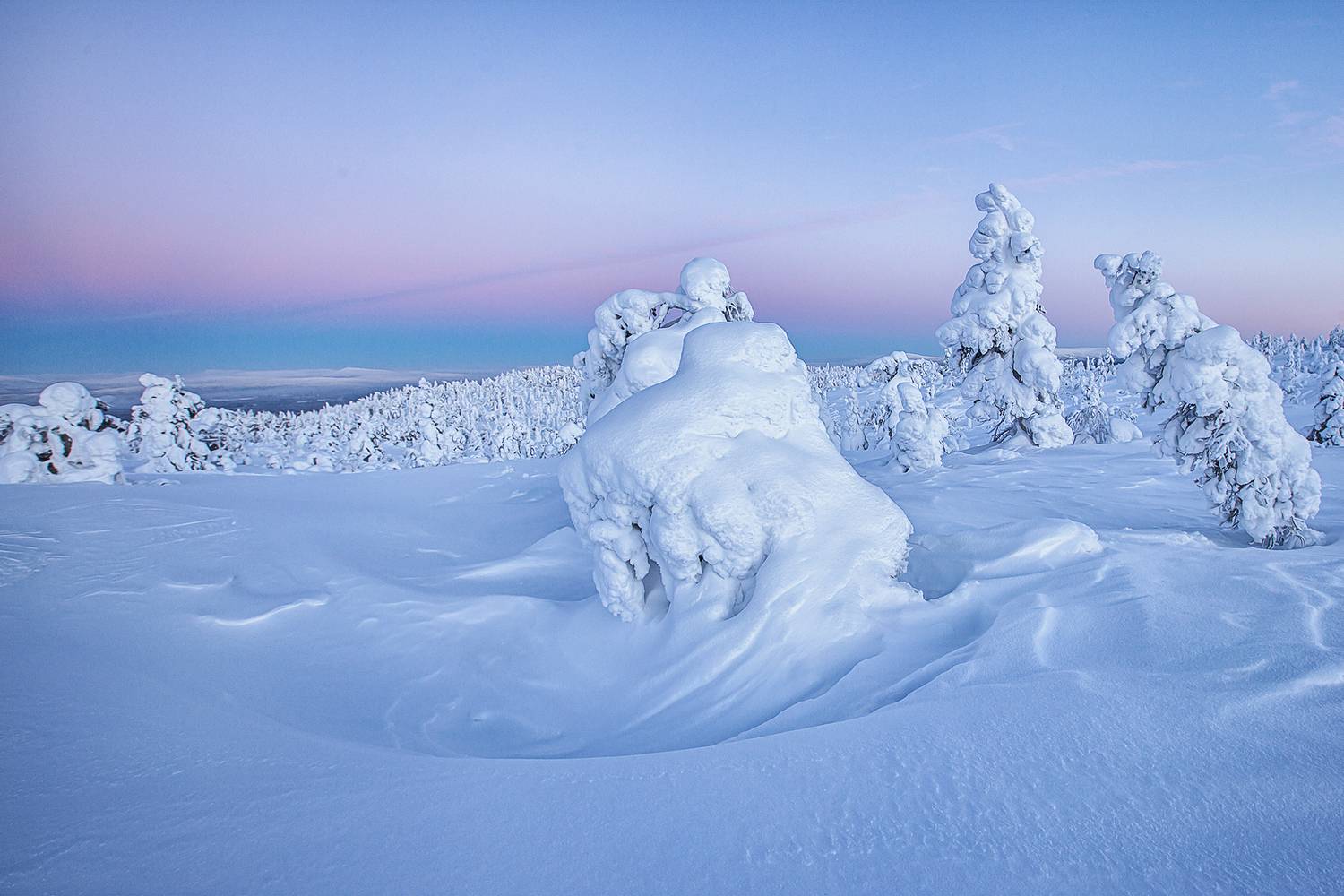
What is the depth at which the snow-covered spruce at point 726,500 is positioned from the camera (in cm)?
489

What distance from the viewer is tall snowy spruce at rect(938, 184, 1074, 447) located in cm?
1493

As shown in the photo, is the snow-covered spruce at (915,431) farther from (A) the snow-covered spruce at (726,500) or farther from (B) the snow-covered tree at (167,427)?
(B) the snow-covered tree at (167,427)

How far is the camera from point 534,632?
596cm

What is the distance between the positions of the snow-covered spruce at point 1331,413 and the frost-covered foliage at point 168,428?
4733 centimetres

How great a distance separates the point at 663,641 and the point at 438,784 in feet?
8.42

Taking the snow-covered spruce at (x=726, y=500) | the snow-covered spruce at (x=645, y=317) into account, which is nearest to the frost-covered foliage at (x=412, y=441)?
the snow-covered spruce at (x=645, y=317)

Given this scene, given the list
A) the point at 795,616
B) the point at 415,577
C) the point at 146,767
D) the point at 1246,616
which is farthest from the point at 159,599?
the point at 1246,616

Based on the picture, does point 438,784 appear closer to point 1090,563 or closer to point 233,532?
point 1090,563

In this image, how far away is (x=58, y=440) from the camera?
1466 cm

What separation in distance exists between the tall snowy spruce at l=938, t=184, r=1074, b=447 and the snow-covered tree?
32.0 metres

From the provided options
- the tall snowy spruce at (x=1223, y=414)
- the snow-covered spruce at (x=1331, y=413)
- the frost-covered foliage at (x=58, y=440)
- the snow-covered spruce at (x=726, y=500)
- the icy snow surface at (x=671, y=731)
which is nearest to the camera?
the icy snow surface at (x=671, y=731)

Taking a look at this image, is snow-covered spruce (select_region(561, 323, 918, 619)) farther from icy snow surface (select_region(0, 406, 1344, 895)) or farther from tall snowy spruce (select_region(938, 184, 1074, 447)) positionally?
tall snowy spruce (select_region(938, 184, 1074, 447))

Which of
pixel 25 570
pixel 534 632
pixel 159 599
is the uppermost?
pixel 25 570

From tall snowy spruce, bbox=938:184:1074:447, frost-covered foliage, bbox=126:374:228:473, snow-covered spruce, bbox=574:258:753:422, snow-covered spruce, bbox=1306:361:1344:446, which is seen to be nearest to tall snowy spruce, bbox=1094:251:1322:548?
snow-covered spruce, bbox=574:258:753:422
